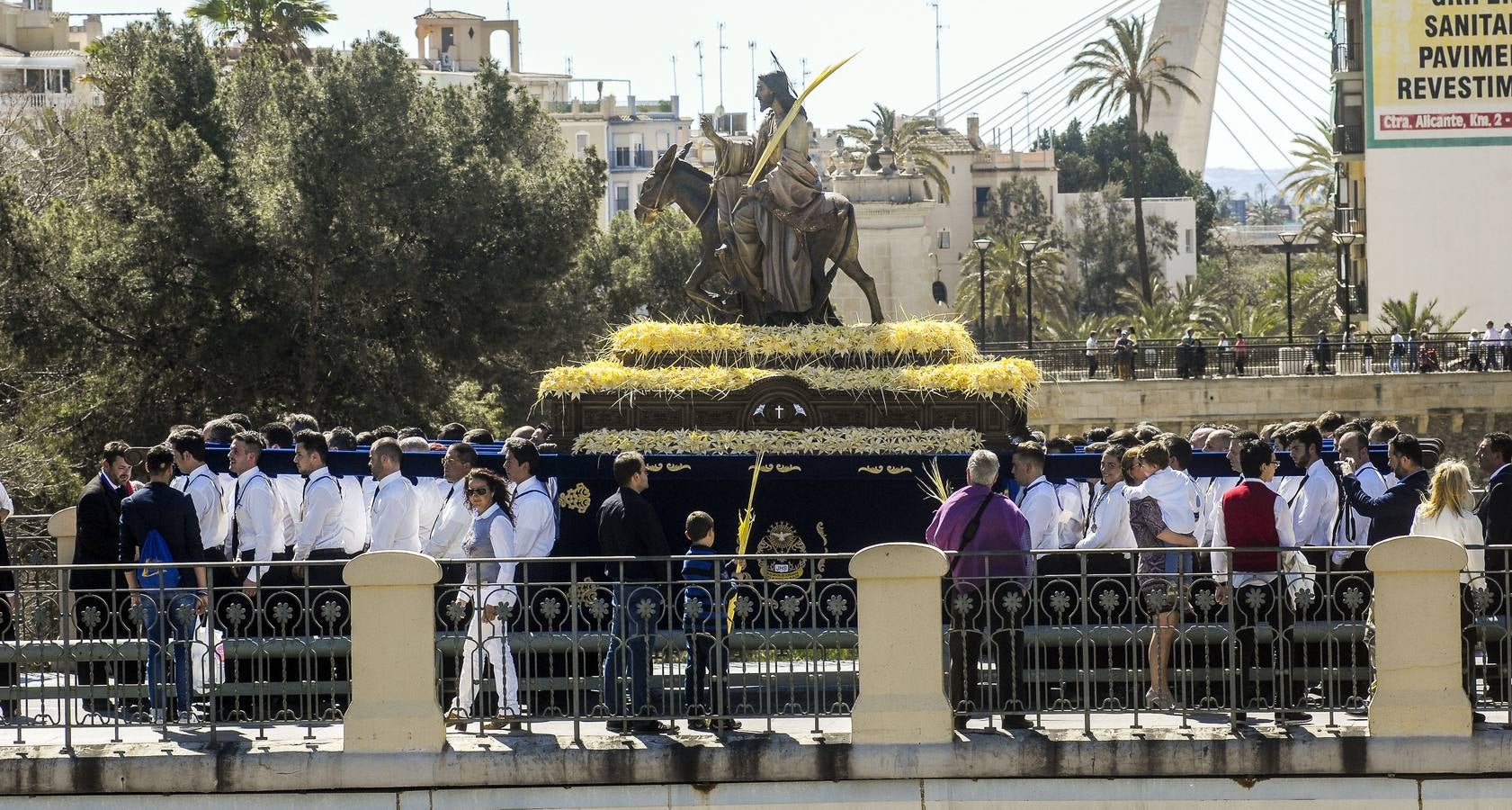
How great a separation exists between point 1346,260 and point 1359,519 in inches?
1640

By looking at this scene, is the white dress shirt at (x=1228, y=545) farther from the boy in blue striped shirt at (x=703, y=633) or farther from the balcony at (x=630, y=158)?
the balcony at (x=630, y=158)

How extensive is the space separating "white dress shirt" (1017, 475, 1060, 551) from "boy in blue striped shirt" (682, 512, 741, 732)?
2397 mm

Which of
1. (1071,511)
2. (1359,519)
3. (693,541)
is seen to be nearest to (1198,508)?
(1071,511)

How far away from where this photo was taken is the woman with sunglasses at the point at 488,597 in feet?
36.3

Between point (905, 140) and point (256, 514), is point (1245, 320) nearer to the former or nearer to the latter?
point (905, 140)

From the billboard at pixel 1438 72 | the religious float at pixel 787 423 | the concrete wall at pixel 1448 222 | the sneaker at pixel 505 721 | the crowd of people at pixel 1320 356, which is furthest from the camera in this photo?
the concrete wall at pixel 1448 222

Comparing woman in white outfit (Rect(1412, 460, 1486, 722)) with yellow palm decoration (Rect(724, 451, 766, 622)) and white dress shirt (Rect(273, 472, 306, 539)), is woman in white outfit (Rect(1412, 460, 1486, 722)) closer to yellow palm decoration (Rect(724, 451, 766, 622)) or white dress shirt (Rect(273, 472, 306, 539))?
yellow palm decoration (Rect(724, 451, 766, 622))

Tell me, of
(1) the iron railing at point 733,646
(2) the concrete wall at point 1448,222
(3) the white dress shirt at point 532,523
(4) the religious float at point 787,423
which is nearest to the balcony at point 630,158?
(2) the concrete wall at point 1448,222

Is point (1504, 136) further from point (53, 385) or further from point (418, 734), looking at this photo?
point (418, 734)

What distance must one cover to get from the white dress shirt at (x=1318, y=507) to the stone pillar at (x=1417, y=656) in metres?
1.78

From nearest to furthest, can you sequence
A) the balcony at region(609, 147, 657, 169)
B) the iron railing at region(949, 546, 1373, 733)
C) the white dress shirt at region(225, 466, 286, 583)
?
1. the iron railing at region(949, 546, 1373, 733)
2. the white dress shirt at region(225, 466, 286, 583)
3. the balcony at region(609, 147, 657, 169)

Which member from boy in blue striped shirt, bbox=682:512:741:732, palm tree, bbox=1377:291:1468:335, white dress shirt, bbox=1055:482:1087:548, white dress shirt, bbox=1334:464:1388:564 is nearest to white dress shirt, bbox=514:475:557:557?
boy in blue striped shirt, bbox=682:512:741:732

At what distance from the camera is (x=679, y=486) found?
15.8 meters

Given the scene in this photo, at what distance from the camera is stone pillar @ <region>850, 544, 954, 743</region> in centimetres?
1085
